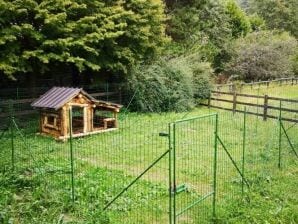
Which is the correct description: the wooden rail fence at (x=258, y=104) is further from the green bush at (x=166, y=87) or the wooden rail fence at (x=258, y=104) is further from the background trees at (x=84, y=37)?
the background trees at (x=84, y=37)

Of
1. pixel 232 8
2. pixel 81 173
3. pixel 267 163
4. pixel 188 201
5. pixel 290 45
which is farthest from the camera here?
pixel 232 8

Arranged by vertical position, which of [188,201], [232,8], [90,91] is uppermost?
[232,8]

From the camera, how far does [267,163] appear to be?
11.2m

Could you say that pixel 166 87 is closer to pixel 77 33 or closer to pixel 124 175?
pixel 77 33

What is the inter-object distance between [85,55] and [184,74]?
17.8 feet

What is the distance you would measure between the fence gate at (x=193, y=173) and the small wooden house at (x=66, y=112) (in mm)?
2961

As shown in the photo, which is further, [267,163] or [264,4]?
[264,4]

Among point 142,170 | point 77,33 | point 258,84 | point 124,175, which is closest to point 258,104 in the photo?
point 77,33

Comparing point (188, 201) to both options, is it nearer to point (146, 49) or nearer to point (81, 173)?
point (81, 173)

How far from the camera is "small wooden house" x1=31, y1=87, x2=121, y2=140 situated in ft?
45.3

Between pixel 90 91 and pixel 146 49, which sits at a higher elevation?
pixel 146 49

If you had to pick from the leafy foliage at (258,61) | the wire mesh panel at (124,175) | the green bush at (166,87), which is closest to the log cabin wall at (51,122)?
the wire mesh panel at (124,175)

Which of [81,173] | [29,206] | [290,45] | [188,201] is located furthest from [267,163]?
[290,45]

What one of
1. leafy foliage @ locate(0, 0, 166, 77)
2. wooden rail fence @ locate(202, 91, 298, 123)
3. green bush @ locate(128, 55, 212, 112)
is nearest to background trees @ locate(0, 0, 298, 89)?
leafy foliage @ locate(0, 0, 166, 77)
